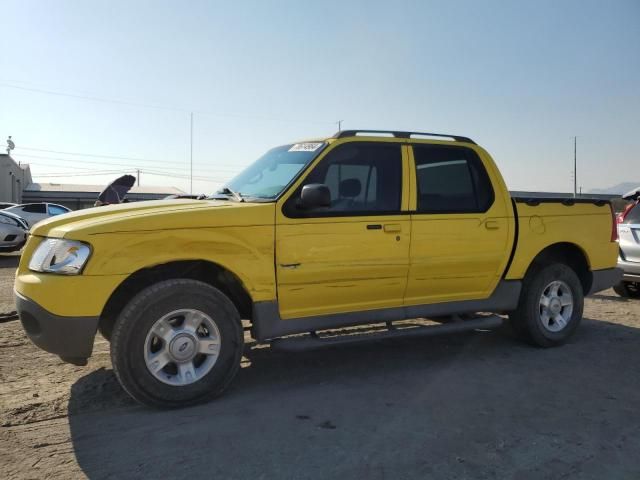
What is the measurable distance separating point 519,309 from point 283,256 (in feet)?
8.91

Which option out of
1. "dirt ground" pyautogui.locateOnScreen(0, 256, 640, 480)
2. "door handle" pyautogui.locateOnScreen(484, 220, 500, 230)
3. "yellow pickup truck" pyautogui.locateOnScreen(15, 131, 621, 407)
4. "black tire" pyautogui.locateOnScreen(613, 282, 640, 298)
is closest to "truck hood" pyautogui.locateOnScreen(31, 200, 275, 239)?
"yellow pickup truck" pyautogui.locateOnScreen(15, 131, 621, 407)

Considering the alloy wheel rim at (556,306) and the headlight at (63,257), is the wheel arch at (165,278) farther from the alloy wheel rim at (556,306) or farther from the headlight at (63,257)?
the alloy wheel rim at (556,306)

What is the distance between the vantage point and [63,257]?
3.67m

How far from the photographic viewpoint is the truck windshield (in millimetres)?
4508

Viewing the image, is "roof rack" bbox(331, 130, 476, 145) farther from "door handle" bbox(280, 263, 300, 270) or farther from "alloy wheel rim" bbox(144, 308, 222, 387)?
"alloy wheel rim" bbox(144, 308, 222, 387)

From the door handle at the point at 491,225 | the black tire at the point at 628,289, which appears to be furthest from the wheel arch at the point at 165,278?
the black tire at the point at 628,289

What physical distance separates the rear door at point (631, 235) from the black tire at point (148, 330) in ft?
20.9

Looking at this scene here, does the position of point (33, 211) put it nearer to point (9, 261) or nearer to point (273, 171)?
point (9, 261)

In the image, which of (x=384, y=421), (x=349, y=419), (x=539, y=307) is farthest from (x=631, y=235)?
(x=349, y=419)

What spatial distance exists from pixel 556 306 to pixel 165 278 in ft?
12.8

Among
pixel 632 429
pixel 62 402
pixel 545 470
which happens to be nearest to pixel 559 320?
pixel 632 429

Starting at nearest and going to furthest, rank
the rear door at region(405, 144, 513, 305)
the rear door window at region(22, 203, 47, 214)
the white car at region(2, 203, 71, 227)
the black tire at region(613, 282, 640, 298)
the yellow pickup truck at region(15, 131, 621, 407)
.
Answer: the yellow pickup truck at region(15, 131, 621, 407) < the rear door at region(405, 144, 513, 305) < the black tire at region(613, 282, 640, 298) < the white car at region(2, 203, 71, 227) < the rear door window at region(22, 203, 47, 214)

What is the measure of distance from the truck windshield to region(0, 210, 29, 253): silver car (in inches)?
453

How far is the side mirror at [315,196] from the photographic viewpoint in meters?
4.11
